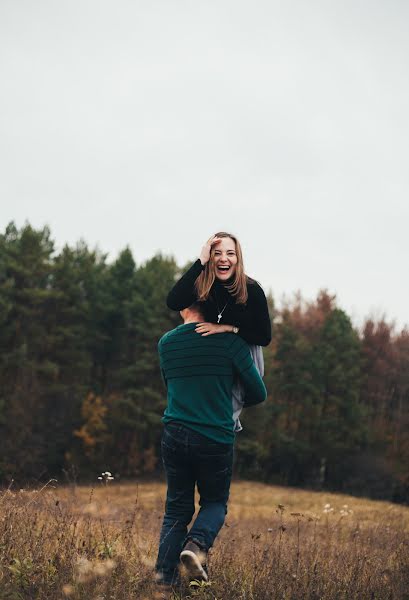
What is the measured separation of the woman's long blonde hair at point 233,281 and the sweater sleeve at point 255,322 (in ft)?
0.22

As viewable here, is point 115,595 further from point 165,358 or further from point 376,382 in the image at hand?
point 376,382

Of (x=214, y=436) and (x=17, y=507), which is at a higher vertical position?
(x=214, y=436)

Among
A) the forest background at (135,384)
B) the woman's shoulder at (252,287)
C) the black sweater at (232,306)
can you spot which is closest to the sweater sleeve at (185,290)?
the black sweater at (232,306)

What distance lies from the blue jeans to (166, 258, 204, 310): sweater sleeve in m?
0.72

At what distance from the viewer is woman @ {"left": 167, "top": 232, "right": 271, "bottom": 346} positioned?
3305mm

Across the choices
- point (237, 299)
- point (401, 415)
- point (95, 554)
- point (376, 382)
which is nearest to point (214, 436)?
point (237, 299)

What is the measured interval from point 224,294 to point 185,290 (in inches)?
9.7

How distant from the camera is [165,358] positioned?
3402 mm

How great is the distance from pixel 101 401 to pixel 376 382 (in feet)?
65.6

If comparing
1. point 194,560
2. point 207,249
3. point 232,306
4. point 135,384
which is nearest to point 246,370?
point 232,306

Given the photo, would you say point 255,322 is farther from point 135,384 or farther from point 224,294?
point 135,384

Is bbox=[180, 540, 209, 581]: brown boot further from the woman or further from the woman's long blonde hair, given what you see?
the woman's long blonde hair

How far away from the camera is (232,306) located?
3.32 m

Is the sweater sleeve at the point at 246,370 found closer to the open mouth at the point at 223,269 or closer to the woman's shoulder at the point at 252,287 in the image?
the woman's shoulder at the point at 252,287
